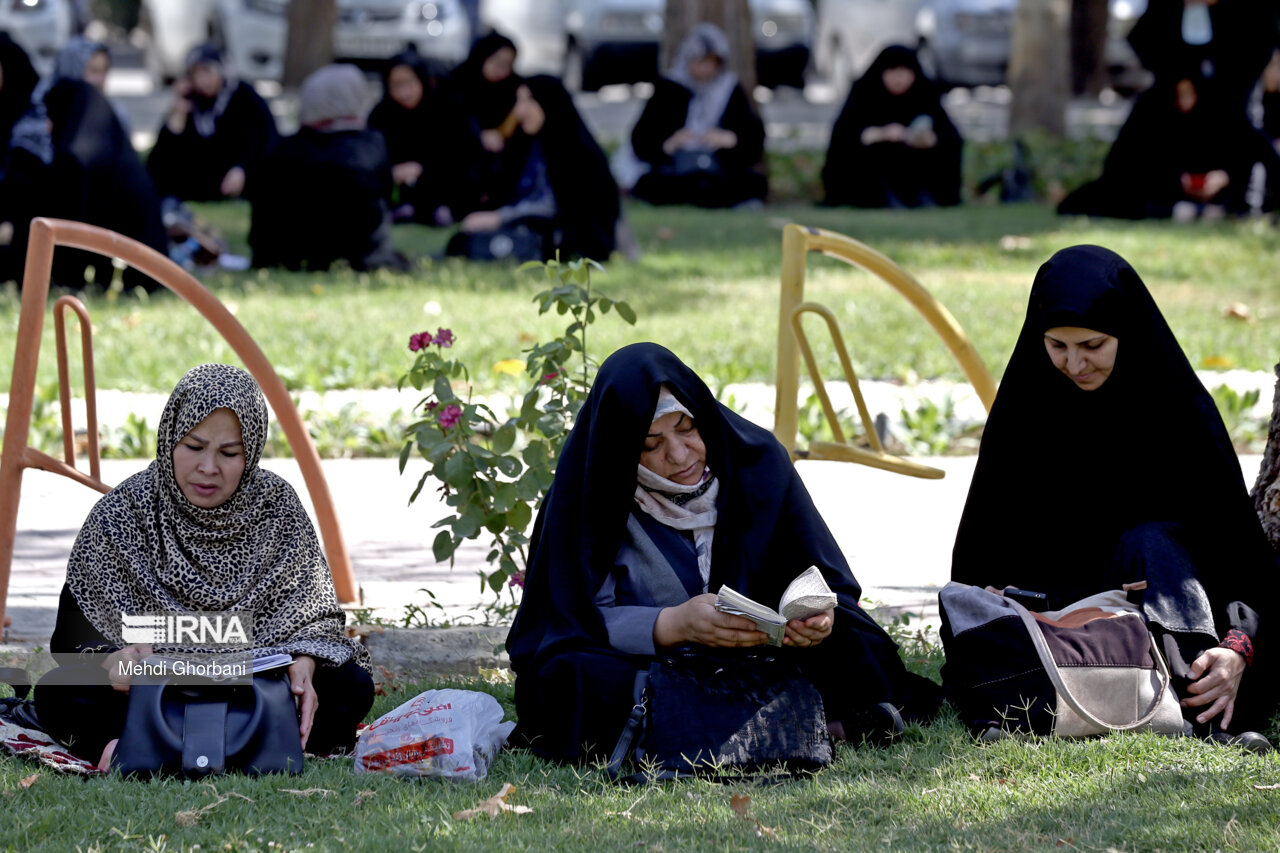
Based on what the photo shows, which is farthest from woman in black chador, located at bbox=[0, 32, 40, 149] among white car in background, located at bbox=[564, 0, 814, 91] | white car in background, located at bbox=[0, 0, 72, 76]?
Answer: white car in background, located at bbox=[564, 0, 814, 91]

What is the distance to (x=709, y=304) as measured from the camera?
856cm

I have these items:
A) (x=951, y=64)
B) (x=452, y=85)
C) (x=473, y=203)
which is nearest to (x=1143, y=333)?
(x=473, y=203)

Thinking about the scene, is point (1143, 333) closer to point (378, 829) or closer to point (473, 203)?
point (378, 829)

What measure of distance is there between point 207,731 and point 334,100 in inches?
272

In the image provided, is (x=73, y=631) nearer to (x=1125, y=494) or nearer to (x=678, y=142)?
(x=1125, y=494)

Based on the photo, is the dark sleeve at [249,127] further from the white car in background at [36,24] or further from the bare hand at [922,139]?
the white car in background at [36,24]

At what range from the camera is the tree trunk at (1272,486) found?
4.00 metres

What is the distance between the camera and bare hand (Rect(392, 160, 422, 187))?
11.6m

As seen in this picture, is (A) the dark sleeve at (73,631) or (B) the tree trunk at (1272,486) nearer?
(A) the dark sleeve at (73,631)

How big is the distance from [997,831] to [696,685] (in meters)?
0.66

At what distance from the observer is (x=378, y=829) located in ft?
9.73

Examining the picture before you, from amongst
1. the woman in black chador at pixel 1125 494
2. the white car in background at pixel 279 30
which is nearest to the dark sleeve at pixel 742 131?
the white car in background at pixel 279 30

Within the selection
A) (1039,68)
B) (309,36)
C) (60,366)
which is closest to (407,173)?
(309,36)

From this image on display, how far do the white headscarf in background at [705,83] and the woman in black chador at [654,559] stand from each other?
9.44 meters
